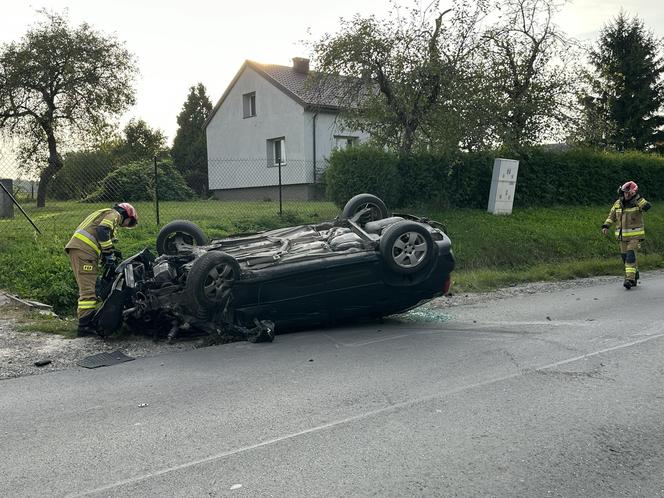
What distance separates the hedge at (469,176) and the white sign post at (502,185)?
0.51m

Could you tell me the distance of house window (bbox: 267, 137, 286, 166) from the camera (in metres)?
30.4

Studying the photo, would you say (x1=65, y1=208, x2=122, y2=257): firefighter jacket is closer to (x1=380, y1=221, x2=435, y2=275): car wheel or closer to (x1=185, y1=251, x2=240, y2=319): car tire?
(x1=185, y1=251, x2=240, y2=319): car tire

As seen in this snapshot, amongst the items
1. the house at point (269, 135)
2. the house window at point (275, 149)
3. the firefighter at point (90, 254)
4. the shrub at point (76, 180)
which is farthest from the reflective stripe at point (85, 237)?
the house window at point (275, 149)

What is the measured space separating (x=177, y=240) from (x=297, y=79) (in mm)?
25100

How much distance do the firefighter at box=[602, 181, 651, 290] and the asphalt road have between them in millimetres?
4086

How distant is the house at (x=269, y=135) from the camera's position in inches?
1109

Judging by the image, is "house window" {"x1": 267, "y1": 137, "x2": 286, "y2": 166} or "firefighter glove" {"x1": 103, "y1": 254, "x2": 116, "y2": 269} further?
"house window" {"x1": 267, "y1": 137, "x2": 286, "y2": 166}

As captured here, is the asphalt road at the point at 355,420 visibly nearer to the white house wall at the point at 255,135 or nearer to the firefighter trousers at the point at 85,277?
the firefighter trousers at the point at 85,277

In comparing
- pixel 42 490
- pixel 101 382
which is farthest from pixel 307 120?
pixel 42 490

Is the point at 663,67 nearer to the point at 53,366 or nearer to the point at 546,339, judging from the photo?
the point at 546,339

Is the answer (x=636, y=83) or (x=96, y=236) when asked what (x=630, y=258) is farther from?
(x=636, y=83)

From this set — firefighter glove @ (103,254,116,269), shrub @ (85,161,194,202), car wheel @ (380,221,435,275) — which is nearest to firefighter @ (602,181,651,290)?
car wheel @ (380,221,435,275)

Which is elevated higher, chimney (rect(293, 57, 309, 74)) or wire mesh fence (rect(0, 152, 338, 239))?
chimney (rect(293, 57, 309, 74))

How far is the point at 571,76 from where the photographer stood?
20.3 m
